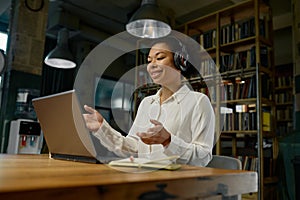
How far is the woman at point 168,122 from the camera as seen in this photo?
1.02m

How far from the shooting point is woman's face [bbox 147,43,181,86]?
1446 millimetres

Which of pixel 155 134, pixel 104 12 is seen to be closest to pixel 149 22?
pixel 155 134

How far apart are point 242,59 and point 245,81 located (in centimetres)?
28

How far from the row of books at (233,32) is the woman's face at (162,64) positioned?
7.18ft

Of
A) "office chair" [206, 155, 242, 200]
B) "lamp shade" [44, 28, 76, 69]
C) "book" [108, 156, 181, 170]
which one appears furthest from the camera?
"lamp shade" [44, 28, 76, 69]

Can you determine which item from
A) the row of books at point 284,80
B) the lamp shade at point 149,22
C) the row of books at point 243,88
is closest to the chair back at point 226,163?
the lamp shade at point 149,22

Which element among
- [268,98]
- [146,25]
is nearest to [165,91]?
[146,25]

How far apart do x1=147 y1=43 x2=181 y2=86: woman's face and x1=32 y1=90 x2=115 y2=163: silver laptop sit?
Answer: 640 mm

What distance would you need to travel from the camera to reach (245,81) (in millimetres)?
3295

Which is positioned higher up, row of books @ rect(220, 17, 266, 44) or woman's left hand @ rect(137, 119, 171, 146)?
row of books @ rect(220, 17, 266, 44)

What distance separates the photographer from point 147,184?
51 centimetres

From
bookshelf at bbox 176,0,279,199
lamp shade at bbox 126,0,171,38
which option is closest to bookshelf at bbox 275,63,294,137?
bookshelf at bbox 176,0,279,199

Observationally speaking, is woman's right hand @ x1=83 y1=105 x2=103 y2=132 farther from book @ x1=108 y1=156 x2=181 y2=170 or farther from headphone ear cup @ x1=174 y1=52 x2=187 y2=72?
headphone ear cup @ x1=174 y1=52 x2=187 y2=72

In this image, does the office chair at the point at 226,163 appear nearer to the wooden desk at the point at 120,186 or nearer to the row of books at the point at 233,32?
the wooden desk at the point at 120,186
